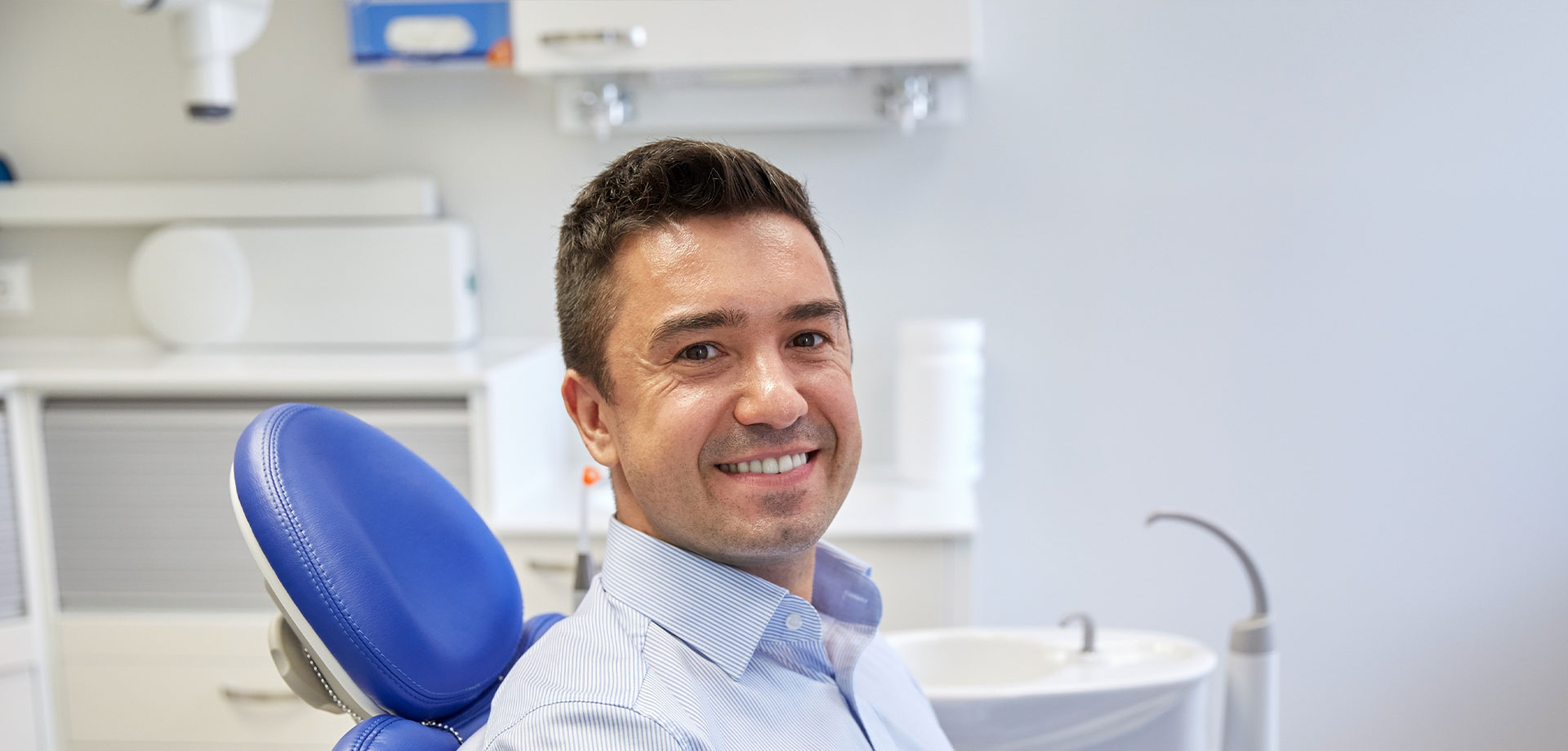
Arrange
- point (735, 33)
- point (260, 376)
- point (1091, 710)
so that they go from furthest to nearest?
point (260, 376)
point (735, 33)
point (1091, 710)

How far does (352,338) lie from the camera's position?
2008 millimetres

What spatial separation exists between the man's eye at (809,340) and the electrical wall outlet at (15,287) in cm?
187

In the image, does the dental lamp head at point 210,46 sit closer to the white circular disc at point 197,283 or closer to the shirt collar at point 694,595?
the white circular disc at point 197,283

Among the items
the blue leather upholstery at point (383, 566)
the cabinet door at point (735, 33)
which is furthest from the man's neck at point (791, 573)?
the cabinet door at point (735, 33)

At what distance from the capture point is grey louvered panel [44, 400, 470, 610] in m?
1.70

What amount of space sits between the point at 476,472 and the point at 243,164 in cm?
83

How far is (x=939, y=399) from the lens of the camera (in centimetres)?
189

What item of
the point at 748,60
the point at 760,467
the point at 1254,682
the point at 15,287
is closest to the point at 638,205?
the point at 760,467

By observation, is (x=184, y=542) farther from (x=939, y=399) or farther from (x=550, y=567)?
(x=939, y=399)

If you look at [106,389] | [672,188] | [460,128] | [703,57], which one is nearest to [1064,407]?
[703,57]

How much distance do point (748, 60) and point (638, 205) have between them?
27.4 inches

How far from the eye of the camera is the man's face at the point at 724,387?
83 centimetres

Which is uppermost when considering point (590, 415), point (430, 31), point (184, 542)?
point (430, 31)

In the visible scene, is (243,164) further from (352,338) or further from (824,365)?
(824,365)
